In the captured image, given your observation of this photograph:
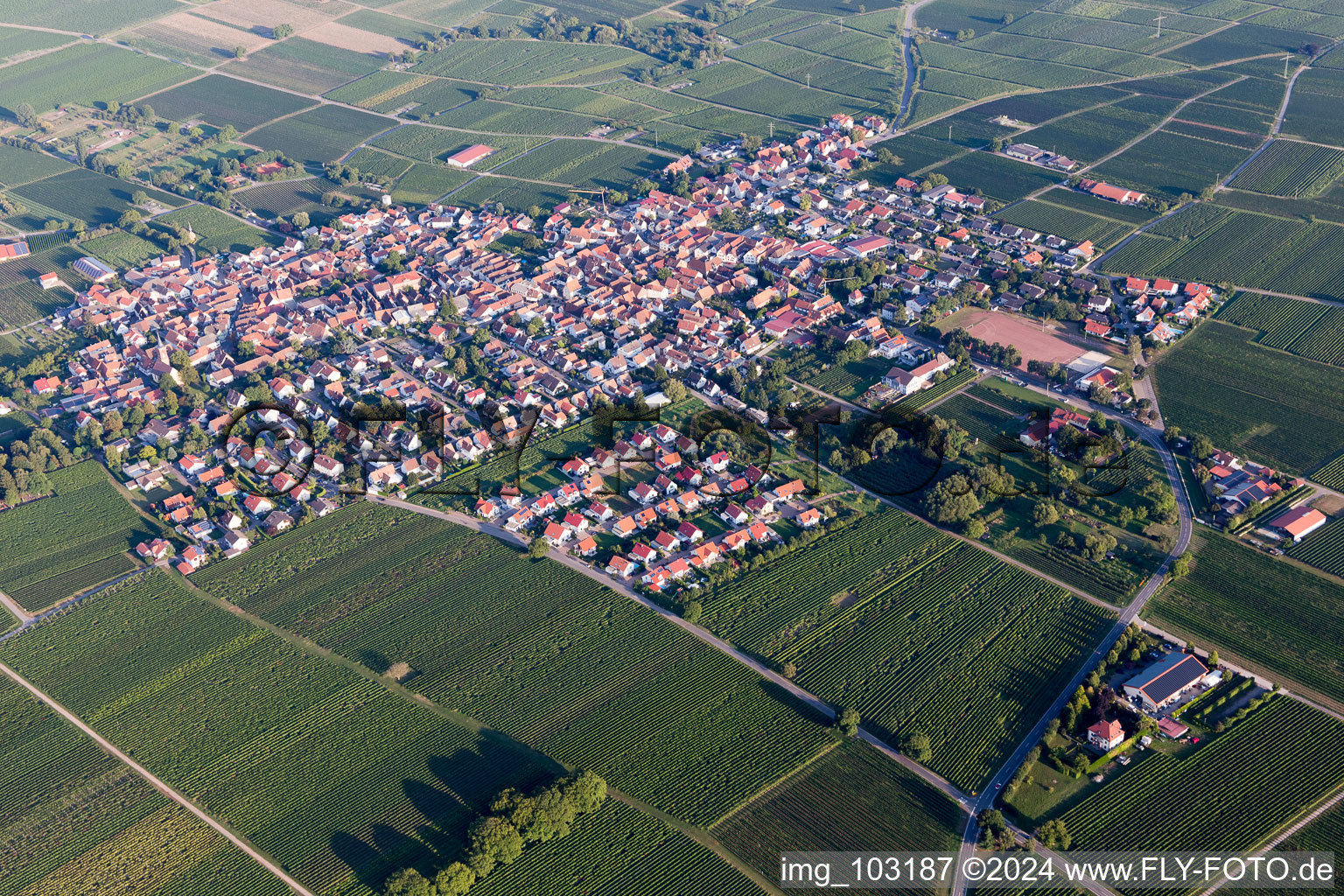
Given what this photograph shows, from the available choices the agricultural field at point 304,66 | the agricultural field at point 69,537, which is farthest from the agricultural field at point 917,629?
the agricultural field at point 304,66

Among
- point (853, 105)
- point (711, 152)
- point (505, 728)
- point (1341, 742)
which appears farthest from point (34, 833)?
point (853, 105)

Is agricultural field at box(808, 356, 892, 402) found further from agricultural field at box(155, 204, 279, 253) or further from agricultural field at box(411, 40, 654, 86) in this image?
agricultural field at box(411, 40, 654, 86)

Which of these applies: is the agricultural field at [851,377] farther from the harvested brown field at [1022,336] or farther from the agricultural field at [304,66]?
→ the agricultural field at [304,66]

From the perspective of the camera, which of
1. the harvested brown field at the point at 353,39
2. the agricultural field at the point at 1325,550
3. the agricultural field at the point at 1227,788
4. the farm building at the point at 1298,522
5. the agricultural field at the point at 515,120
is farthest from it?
the harvested brown field at the point at 353,39

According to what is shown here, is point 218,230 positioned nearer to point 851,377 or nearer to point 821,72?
point 851,377

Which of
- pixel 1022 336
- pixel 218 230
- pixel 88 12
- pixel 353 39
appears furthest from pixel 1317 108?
pixel 88 12

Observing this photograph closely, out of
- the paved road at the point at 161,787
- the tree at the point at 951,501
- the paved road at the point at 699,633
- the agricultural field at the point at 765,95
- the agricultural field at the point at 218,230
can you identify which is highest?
the agricultural field at the point at 765,95
